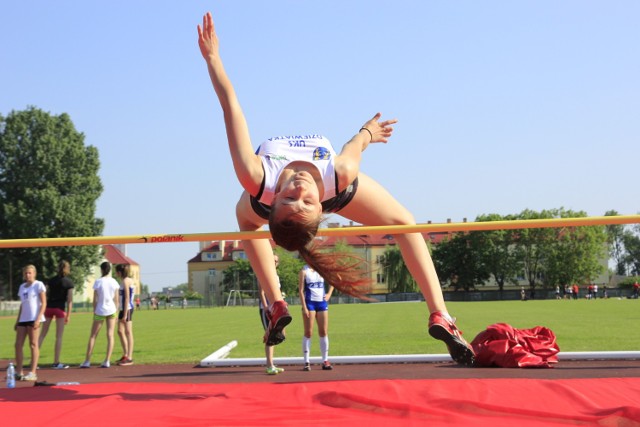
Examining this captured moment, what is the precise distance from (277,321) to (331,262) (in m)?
0.53

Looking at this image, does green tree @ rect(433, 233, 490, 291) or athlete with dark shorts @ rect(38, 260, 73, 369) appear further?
green tree @ rect(433, 233, 490, 291)

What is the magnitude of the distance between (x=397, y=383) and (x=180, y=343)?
10.6 metres

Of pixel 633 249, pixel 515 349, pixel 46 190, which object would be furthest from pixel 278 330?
pixel 633 249

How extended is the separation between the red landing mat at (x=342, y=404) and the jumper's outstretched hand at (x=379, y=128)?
5.31 ft

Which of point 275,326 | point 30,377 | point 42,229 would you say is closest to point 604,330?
point 30,377

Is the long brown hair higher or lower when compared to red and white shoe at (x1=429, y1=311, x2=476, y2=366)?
higher

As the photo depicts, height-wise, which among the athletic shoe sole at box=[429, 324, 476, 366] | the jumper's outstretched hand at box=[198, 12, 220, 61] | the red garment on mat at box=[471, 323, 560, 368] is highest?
the jumper's outstretched hand at box=[198, 12, 220, 61]

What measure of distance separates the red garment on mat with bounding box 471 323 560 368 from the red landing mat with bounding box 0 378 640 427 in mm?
4000

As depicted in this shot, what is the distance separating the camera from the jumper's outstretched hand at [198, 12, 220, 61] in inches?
161

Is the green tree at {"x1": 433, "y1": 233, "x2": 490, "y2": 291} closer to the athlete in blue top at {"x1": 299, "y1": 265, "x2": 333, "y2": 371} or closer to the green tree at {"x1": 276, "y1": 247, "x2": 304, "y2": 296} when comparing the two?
the green tree at {"x1": 276, "y1": 247, "x2": 304, "y2": 296}

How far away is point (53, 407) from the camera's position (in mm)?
4086

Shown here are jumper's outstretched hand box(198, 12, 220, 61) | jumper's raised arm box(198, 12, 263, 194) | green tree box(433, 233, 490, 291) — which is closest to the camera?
jumper's raised arm box(198, 12, 263, 194)

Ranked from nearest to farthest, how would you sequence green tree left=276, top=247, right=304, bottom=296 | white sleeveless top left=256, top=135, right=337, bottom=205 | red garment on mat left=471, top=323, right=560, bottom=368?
white sleeveless top left=256, top=135, right=337, bottom=205
red garment on mat left=471, top=323, right=560, bottom=368
green tree left=276, top=247, right=304, bottom=296

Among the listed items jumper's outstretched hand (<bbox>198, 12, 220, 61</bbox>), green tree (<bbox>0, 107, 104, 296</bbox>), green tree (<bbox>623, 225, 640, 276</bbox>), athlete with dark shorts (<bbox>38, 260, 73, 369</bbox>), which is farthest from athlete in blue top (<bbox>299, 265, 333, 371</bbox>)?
green tree (<bbox>623, 225, 640, 276</bbox>)
